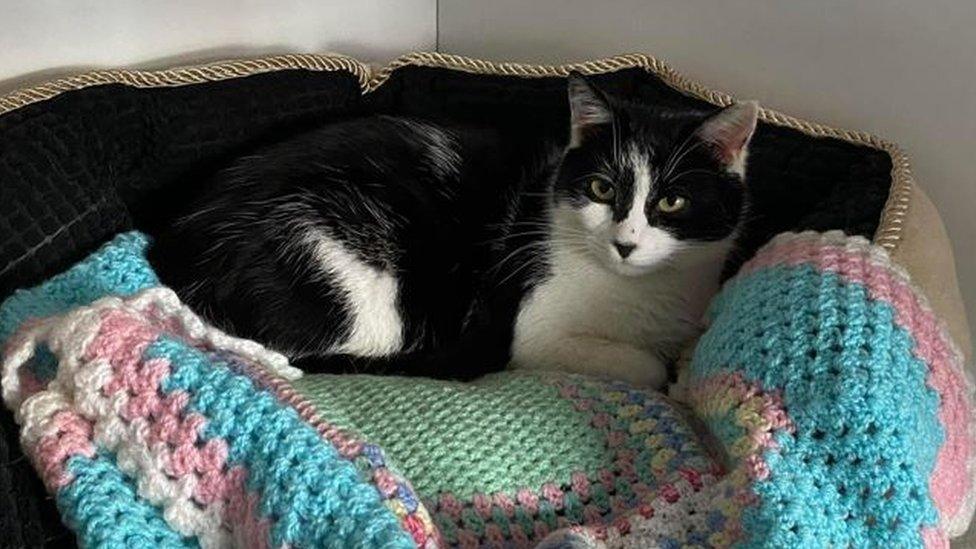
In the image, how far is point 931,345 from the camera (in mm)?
1015

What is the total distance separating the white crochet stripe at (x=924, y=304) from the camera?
3.43 ft

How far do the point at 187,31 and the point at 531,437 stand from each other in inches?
35.0

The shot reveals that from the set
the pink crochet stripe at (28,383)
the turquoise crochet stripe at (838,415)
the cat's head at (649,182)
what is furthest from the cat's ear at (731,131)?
the pink crochet stripe at (28,383)

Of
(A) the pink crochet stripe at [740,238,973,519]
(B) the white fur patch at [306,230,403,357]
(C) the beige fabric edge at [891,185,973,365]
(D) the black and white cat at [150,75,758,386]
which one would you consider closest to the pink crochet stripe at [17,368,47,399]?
(D) the black and white cat at [150,75,758,386]

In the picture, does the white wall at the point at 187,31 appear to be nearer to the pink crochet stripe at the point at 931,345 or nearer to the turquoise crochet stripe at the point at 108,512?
the turquoise crochet stripe at the point at 108,512

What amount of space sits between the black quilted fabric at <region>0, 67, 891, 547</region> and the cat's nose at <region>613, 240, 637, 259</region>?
0.18 meters

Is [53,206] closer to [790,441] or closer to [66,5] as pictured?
[66,5]

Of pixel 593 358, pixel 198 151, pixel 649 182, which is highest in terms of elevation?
pixel 649 182

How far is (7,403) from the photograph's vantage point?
100 cm

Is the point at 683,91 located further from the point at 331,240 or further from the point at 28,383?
the point at 28,383

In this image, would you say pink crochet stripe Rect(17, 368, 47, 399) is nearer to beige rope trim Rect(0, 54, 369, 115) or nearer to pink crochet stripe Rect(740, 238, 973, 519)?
beige rope trim Rect(0, 54, 369, 115)

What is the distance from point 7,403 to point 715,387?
2.18 ft

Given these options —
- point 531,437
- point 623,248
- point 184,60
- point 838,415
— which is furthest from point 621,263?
point 184,60

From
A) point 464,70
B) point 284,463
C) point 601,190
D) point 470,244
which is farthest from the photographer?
point 464,70
